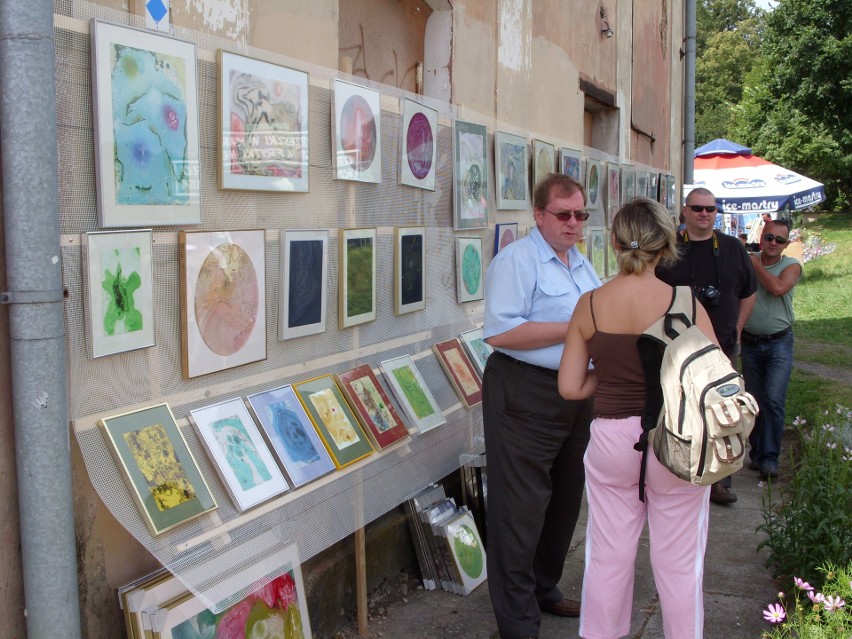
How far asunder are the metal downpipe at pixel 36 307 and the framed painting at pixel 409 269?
188 cm

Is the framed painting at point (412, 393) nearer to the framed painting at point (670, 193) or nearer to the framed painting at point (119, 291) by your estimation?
the framed painting at point (119, 291)

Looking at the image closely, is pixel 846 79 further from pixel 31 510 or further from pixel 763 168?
pixel 31 510

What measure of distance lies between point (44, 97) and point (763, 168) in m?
15.5

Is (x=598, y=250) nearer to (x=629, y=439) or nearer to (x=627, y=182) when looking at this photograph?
(x=627, y=182)

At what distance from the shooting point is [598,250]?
7.00 meters

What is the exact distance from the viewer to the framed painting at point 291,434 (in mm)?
3109

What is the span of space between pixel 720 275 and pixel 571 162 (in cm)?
175

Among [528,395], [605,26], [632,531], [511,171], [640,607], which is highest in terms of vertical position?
[605,26]

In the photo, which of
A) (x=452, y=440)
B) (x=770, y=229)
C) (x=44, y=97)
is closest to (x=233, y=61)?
(x=44, y=97)

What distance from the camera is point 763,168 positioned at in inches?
626

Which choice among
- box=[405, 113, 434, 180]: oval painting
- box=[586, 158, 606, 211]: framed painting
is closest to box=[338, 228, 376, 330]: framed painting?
box=[405, 113, 434, 180]: oval painting

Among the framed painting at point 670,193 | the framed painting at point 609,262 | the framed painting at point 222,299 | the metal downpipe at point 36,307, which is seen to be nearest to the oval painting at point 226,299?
the framed painting at point 222,299

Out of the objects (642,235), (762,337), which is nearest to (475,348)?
(642,235)

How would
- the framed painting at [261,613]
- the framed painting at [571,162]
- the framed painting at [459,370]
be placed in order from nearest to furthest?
the framed painting at [261,613], the framed painting at [459,370], the framed painting at [571,162]
